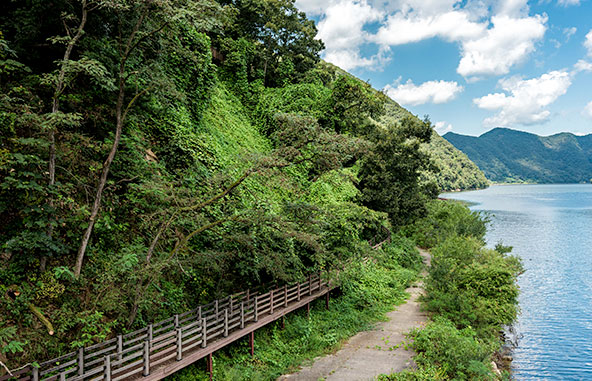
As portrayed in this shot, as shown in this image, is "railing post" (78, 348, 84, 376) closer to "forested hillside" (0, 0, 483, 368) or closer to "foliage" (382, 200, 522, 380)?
"forested hillside" (0, 0, 483, 368)

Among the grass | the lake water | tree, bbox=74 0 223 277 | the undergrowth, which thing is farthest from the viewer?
the lake water

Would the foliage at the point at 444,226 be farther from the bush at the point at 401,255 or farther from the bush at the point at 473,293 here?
the bush at the point at 473,293

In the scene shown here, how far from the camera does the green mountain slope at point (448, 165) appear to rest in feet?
418

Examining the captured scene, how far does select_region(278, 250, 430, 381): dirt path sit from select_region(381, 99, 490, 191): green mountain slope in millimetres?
112831

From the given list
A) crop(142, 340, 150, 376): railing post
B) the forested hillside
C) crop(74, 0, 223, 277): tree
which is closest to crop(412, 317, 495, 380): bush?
the forested hillside

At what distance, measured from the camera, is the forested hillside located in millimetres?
8727

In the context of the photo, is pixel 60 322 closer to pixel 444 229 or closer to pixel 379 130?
pixel 379 130

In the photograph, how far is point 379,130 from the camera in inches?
1294

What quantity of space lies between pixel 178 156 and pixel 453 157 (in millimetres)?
153822

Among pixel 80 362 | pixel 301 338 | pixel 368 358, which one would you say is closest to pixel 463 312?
pixel 368 358

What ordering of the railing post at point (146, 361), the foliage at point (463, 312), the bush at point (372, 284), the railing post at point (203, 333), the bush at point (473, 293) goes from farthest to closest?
the bush at point (372, 284)
the bush at point (473, 293)
the foliage at point (463, 312)
the railing post at point (203, 333)
the railing post at point (146, 361)

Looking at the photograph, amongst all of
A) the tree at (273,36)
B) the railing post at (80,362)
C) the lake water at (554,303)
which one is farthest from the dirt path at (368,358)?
the tree at (273,36)

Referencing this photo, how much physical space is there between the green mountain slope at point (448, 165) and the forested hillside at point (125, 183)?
114 m

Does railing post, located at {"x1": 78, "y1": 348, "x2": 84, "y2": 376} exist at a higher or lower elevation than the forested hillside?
lower
